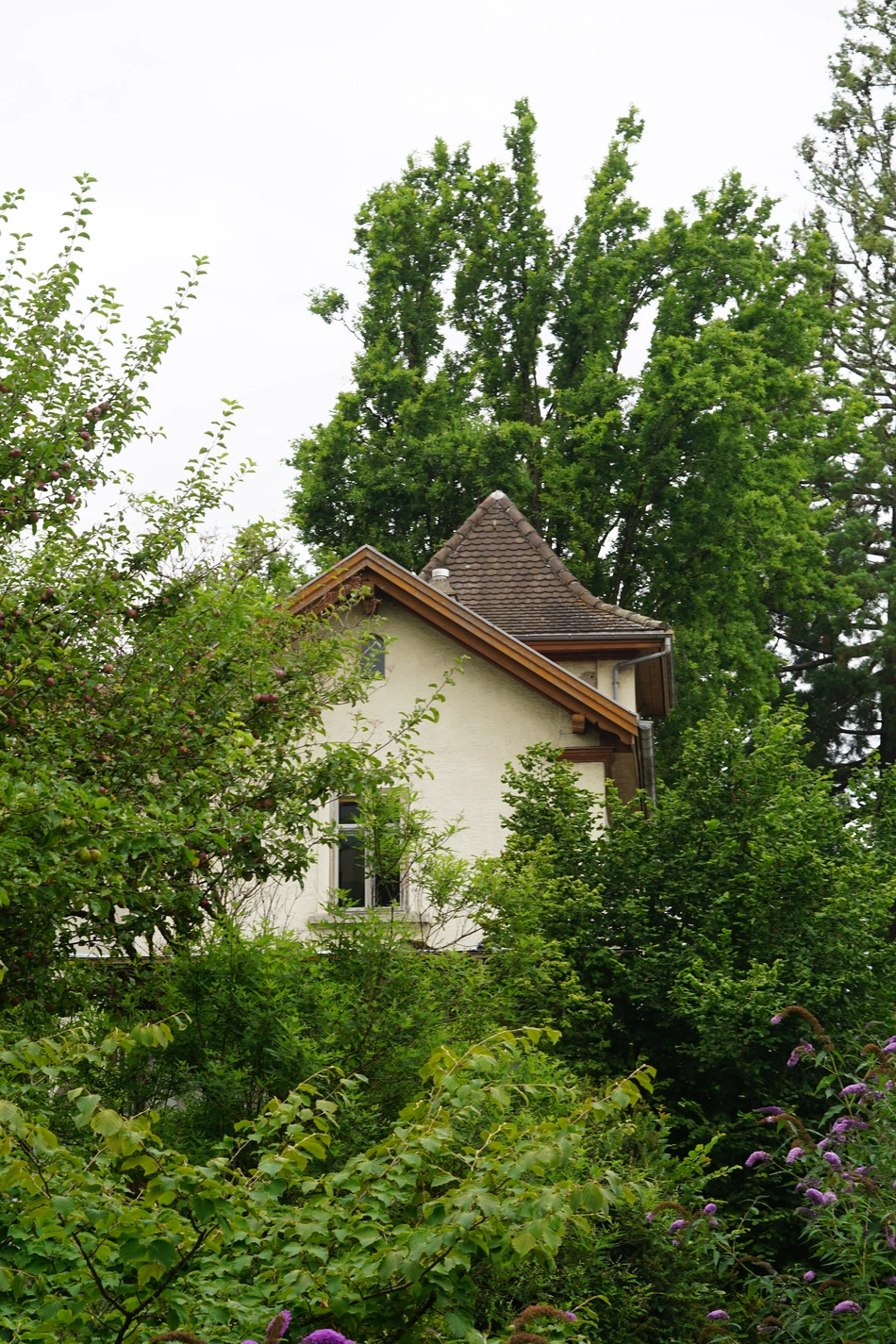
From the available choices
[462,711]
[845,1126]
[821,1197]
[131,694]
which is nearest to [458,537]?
[462,711]

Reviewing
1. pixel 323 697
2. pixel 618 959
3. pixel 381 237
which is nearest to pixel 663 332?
pixel 381 237

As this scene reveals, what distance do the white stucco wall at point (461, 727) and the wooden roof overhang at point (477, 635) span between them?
24cm

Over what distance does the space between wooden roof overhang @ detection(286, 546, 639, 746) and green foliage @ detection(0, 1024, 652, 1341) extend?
1260 cm

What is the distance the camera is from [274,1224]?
186 inches

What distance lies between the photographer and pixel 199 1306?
4449mm

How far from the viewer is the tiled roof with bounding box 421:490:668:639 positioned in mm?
19891

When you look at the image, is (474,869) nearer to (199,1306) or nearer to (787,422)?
(199,1306)

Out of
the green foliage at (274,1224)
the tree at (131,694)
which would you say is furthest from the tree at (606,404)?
the green foliage at (274,1224)

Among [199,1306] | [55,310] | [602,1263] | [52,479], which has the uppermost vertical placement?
[55,310]

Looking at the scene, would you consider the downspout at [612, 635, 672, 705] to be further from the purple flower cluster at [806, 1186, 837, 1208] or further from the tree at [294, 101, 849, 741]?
the purple flower cluster at [806, 1186, 837, 1208]

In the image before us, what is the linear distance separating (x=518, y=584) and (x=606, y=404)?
974 centimetres

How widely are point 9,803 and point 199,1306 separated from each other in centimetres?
241

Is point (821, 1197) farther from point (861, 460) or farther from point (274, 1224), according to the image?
point (861, 460)

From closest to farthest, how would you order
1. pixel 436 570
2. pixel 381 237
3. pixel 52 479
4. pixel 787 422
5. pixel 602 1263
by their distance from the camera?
pixel 602 1263, pixel 52 479, pixel 436 570, pixel 787 422, pixel 381 237
